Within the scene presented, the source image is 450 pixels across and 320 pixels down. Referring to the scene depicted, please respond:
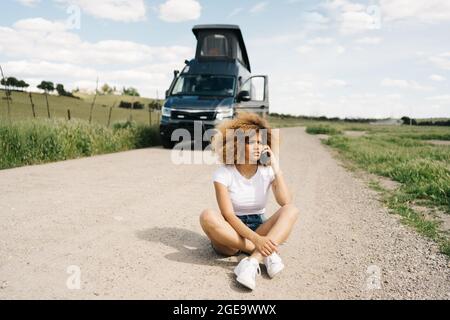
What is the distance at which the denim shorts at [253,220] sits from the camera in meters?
3.54

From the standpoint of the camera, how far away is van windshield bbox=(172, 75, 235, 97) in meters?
12.4

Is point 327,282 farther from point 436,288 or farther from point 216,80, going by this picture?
point 216,80

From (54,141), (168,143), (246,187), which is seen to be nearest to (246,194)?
(246,187)

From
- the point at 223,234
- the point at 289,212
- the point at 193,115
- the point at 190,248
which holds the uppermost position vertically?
the point at 193,115

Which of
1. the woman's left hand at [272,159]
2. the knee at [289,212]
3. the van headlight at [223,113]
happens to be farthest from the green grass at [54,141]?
the knee at [289,212]

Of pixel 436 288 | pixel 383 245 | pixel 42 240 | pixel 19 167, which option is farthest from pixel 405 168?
pixel 19 167

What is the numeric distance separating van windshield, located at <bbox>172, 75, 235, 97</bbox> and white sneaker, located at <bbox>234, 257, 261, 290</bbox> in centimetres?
967

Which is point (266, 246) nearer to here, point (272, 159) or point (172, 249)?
point (272, 159)

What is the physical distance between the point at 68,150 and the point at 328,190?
6.29m

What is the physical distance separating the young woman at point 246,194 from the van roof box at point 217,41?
33.8 ft

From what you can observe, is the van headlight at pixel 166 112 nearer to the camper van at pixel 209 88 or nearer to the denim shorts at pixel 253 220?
the camper van at pixel 209 88

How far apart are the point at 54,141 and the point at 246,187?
731 centimetres

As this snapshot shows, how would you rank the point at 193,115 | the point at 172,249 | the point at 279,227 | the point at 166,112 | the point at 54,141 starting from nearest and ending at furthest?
the point at 279,227
the point at 172,249
the point at 54,141
the point at 193,115
the point at 166,112

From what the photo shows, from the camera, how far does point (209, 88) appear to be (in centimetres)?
1257
